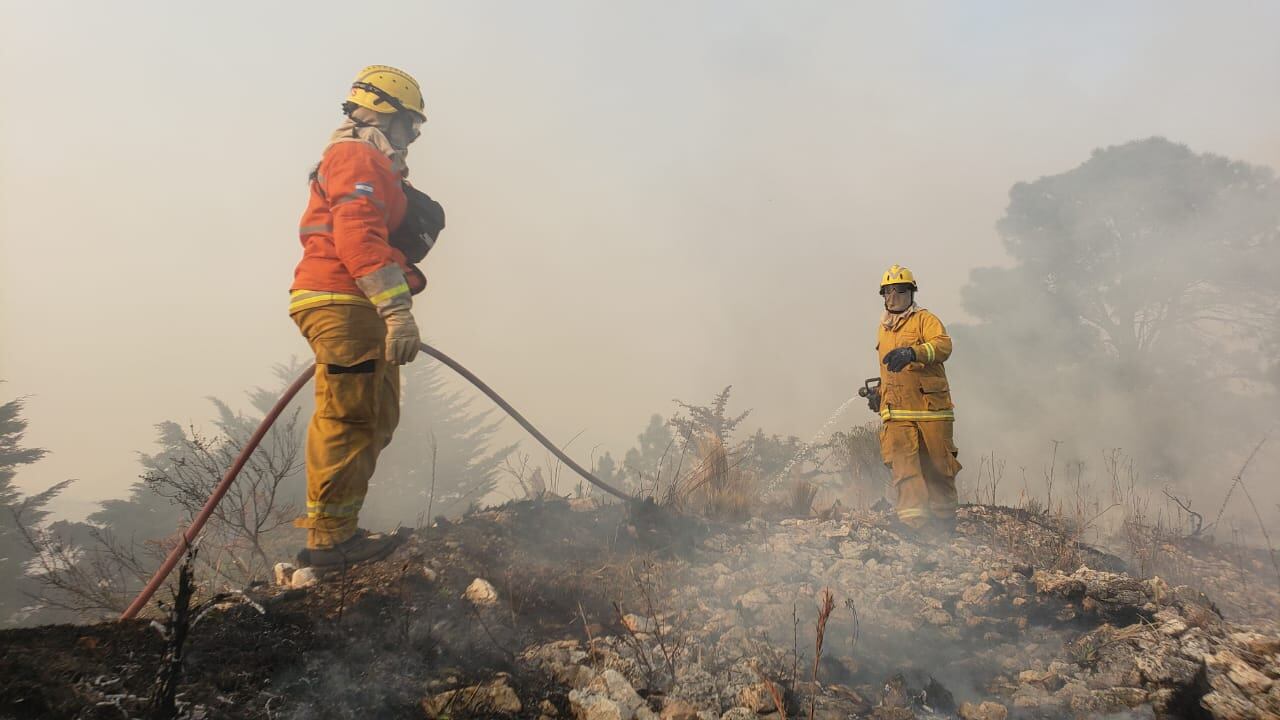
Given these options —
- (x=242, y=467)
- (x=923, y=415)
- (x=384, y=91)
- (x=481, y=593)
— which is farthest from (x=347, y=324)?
(x=923, y=415)

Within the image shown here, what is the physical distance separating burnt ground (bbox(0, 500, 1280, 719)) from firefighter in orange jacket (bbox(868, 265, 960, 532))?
80 cm

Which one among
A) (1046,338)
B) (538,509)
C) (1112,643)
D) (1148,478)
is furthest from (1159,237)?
(538,509)

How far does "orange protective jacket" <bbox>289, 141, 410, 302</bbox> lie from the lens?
2934mm

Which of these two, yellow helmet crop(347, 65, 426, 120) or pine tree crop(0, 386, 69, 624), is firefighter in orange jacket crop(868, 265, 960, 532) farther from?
pine tree crop(0, 386, 69, 624)

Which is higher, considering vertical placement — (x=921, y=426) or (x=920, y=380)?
(x=920, y=380)

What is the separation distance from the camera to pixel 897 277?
5.21 metres

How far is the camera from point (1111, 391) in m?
16.4

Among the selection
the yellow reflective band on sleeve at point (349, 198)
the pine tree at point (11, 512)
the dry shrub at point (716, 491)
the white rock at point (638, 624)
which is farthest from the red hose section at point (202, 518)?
the pine tree at point (11, 512)

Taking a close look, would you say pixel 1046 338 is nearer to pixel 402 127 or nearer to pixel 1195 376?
pixel 1195 376

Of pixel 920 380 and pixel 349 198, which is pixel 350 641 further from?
pixel 920 380

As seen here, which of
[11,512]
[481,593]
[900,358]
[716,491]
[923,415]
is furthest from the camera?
[11,512]

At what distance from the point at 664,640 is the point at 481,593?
0.89m

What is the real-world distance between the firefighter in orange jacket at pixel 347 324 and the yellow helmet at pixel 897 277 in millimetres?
4085

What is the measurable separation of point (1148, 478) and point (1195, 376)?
9.70ft
